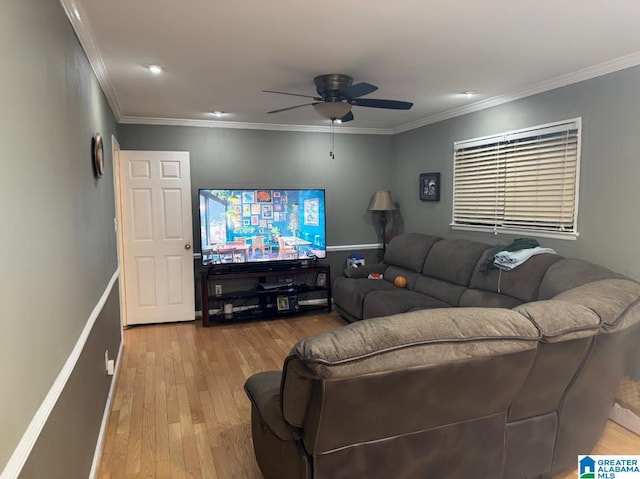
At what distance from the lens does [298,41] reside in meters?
2.62

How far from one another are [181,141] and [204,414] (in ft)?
10.9

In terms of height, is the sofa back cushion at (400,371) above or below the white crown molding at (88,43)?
below

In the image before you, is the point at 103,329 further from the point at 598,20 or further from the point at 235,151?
the point at 598,20

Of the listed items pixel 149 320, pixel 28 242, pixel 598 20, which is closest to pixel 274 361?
pixel 149 320

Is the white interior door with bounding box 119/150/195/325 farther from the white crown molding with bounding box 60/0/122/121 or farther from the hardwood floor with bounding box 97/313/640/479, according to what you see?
the white crown molding with bounding box 60/0/122/121

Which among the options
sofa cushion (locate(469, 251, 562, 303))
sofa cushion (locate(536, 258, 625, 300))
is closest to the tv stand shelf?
sofa cushion (locate(469, 251, 562, 303))

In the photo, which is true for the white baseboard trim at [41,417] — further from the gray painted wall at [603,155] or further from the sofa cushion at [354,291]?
the gray painted wall at [603,155]

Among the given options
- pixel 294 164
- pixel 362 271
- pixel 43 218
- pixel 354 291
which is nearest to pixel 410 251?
pixel 362 271

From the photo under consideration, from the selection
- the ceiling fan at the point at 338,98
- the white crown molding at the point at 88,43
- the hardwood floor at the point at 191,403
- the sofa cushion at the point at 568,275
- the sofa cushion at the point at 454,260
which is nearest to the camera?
the white crown molding at the point at 88,43

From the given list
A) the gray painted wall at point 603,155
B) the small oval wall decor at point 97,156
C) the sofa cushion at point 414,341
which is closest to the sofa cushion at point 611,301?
the sofa cushion at point 414,341

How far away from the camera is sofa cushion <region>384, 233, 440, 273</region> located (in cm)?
477

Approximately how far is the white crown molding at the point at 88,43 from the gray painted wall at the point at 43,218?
0.07 metres

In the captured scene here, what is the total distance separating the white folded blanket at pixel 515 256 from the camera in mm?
3539

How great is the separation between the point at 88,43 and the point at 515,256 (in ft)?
11.3
